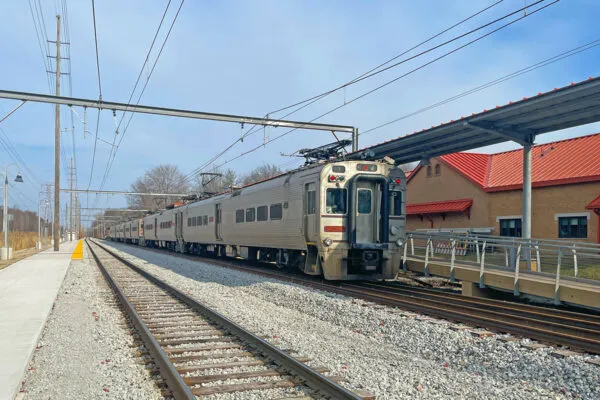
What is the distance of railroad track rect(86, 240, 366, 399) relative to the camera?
5189 millimetres

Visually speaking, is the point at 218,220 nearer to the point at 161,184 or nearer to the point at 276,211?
the point at 276,211

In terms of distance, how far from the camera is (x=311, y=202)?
14.0 m

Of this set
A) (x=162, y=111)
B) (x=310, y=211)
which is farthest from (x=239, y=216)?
(x=310, y=211)

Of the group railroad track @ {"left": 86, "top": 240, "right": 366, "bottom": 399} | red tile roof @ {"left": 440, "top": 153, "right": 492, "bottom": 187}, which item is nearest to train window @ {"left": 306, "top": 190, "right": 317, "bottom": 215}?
railroad track @ {"left": 86, "top": 240, "right": 366, "bottom": 399}

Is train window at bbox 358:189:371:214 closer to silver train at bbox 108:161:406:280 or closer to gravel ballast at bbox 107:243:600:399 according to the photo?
silver train at bbox 108:161:406:280

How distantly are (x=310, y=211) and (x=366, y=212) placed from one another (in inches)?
59.7

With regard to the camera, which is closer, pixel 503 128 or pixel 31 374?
pixel 31 374

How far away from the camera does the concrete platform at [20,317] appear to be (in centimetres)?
561

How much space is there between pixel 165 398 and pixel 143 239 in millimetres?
48174

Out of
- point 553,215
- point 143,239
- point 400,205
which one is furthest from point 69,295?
point 143,239

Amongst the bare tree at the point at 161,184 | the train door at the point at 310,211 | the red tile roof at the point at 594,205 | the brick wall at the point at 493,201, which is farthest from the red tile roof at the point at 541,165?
the bare tree at the point at 161,184

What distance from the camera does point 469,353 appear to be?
684 cm

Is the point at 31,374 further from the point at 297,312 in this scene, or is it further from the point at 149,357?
the point at 297,312

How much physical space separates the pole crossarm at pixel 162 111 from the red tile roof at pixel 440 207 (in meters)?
11.1
